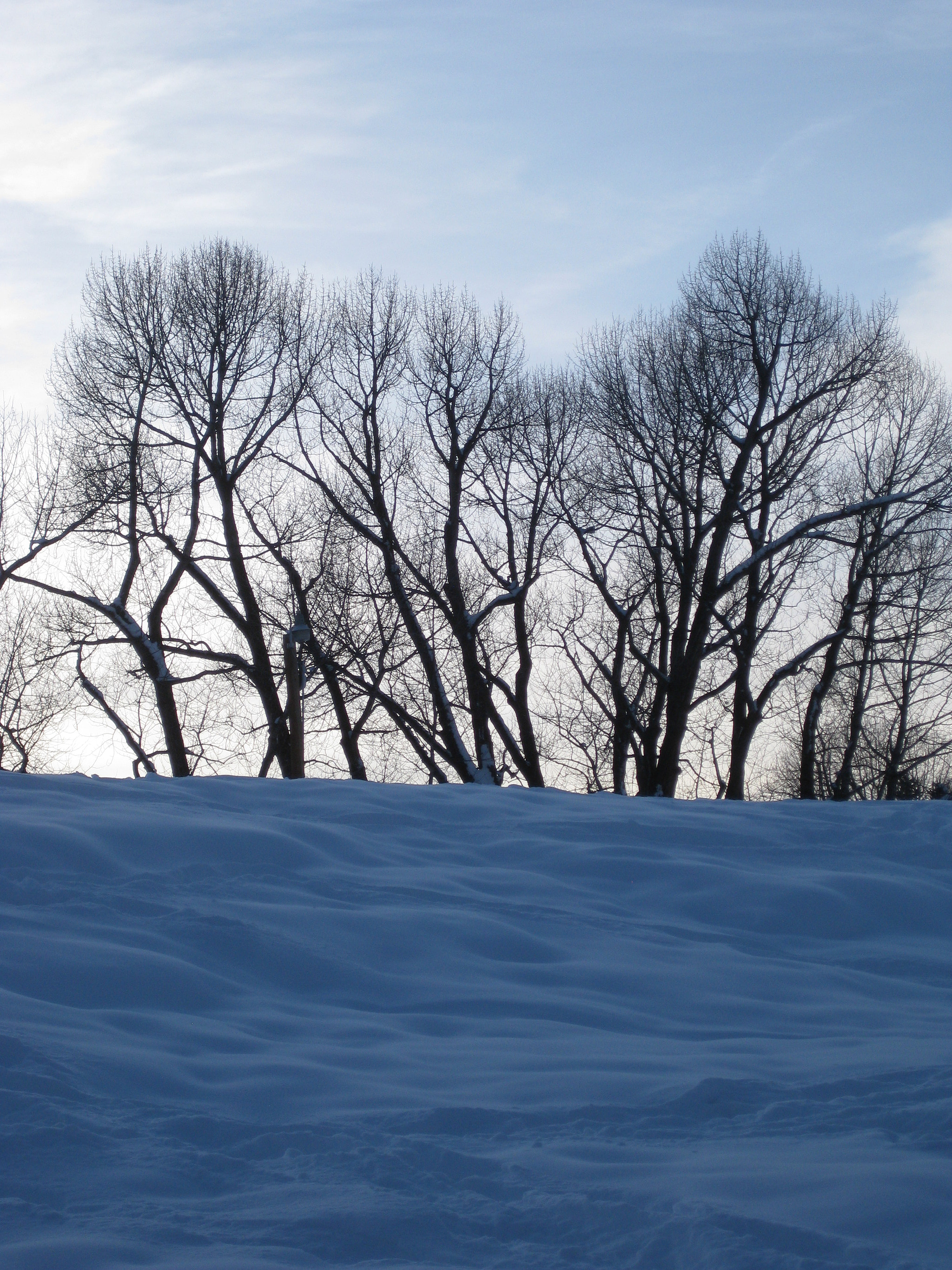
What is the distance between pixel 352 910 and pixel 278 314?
52.5 ft

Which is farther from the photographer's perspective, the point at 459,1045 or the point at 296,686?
the point at 296,686

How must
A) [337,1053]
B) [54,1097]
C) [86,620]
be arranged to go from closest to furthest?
[54,1097], [337,1053], [86,620]

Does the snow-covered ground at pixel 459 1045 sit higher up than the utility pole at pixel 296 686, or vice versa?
the utility pole at pixel 296 686

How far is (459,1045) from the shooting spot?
2.94 meters

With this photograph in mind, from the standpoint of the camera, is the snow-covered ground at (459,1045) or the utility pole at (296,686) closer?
the snow-covered ground at (459,1045)

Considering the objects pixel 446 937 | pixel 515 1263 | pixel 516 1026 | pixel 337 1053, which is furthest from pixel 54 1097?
pixel 446 937

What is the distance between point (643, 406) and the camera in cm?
1825

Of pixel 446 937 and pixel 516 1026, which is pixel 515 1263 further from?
pixel 446 937

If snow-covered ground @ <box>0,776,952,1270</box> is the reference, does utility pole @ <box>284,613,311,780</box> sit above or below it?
above

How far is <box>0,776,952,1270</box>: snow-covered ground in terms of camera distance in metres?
1.92

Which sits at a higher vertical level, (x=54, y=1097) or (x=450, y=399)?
(x=450, y=399)

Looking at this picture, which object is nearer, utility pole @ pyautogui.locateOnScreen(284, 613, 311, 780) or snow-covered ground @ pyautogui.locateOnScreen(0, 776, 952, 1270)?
snow-covered ground @ pyautogui.locateOnScreen(0, 776, 952, 1270)

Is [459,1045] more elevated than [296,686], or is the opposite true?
[296,686]

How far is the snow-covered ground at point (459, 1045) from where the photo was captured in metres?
1.92
